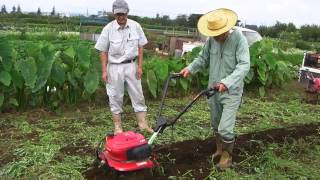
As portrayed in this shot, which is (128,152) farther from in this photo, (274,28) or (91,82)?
(274,28)

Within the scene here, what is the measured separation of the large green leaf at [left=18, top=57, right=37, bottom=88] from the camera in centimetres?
648

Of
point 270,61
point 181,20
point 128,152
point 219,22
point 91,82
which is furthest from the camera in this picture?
point 181,20

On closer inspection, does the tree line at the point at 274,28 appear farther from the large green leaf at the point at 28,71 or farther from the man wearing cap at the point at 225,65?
the man wearing cap at the point at 225,65

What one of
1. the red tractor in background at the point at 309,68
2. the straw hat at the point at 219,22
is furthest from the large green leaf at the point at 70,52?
the red tractor in background at the point at 309,68

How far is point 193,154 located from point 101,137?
1.21m

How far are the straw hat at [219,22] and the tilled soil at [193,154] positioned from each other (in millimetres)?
1262

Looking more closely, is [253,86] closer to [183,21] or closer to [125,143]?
[125,143]

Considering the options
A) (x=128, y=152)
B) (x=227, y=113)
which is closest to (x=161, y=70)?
(x=227, y=113)

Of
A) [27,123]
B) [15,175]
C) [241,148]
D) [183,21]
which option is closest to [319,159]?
[241,148]

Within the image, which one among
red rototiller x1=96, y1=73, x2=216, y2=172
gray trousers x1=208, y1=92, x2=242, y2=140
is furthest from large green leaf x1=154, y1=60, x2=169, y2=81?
red rototiller x1=96, y1=73, x2=216, y2=172

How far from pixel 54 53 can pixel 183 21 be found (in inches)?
1608

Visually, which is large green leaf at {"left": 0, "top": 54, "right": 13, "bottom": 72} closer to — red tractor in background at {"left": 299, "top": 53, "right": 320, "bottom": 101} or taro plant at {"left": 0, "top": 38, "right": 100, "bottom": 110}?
taro plant at {"left": 0, "top": 38, "right": 100, "bottom": 110}

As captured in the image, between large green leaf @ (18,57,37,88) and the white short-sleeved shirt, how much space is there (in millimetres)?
1189

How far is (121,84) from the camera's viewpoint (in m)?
5.92
